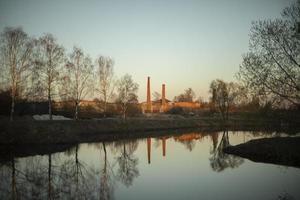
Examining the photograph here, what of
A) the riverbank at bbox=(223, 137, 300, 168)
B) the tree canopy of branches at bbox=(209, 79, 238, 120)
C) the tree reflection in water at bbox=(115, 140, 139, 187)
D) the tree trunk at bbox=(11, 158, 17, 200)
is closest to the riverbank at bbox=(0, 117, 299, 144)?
the riverbank at bbox=(223, 137, 300, 168)

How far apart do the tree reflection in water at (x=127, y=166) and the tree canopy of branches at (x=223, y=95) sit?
138 feet

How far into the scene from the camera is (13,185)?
14.7 metres

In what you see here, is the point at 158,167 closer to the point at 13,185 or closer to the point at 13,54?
the point at 13,185

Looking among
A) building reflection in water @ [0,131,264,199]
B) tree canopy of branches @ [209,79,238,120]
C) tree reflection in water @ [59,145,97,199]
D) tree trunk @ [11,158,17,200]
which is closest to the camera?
tree trunk @ [11,158,17,200]

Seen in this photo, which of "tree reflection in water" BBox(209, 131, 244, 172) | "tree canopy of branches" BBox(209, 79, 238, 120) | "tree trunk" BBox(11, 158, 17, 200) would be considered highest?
"tree canopy of branches" BBox(209, 79, 238, 120)

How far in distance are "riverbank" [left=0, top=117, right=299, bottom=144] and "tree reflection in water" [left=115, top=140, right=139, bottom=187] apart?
8794mm

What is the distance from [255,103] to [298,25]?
6.45 metres

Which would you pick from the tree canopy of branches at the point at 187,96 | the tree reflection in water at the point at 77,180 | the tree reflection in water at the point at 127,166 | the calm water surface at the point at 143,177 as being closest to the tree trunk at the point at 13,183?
the calm water surface at the point at 143,177

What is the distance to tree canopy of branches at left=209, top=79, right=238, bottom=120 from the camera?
221 feet

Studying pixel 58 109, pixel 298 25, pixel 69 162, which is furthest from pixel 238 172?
pixel 58 109

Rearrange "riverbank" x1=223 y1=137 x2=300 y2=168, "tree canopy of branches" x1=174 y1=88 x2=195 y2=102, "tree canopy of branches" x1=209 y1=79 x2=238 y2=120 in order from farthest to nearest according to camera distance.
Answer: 1. "tree canopy of branches" x1=174 y1=88 x2=195 y2=102
2. "tree canopy of branches" x1=209 y1=79 x2=238 y2=120
3. "riverbank" x1=223 y1=137 x2=300 y2=168

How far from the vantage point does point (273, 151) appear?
2258cm

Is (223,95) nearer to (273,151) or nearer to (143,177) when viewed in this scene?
(273,151)

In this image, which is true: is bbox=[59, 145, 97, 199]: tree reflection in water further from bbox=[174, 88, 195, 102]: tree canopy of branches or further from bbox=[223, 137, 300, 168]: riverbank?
bbox=[174, 88, 195, 102]: tree canopy of branches
